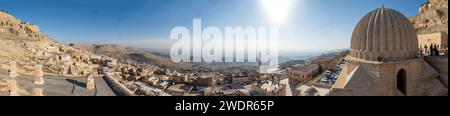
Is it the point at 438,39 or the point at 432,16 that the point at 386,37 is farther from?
the point at 432,16

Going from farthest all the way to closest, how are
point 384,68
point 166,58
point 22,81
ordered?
point 166,58 < point 22,81 < point 384,68

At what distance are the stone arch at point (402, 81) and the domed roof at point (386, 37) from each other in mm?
532

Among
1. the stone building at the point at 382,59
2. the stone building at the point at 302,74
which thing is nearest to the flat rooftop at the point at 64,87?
the stone building at the point at 382,59

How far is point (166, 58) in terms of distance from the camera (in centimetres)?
5050

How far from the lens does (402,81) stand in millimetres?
8812

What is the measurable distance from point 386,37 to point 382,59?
623mm

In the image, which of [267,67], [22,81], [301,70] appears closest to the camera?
[22,81]

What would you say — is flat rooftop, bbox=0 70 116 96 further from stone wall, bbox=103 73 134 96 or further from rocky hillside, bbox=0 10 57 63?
rocky hillside, bbox=0 10 57 63

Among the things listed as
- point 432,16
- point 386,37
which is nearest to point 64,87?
point 386,37

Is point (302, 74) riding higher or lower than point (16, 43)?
lower

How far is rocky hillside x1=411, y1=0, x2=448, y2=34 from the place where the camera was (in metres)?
28.8
